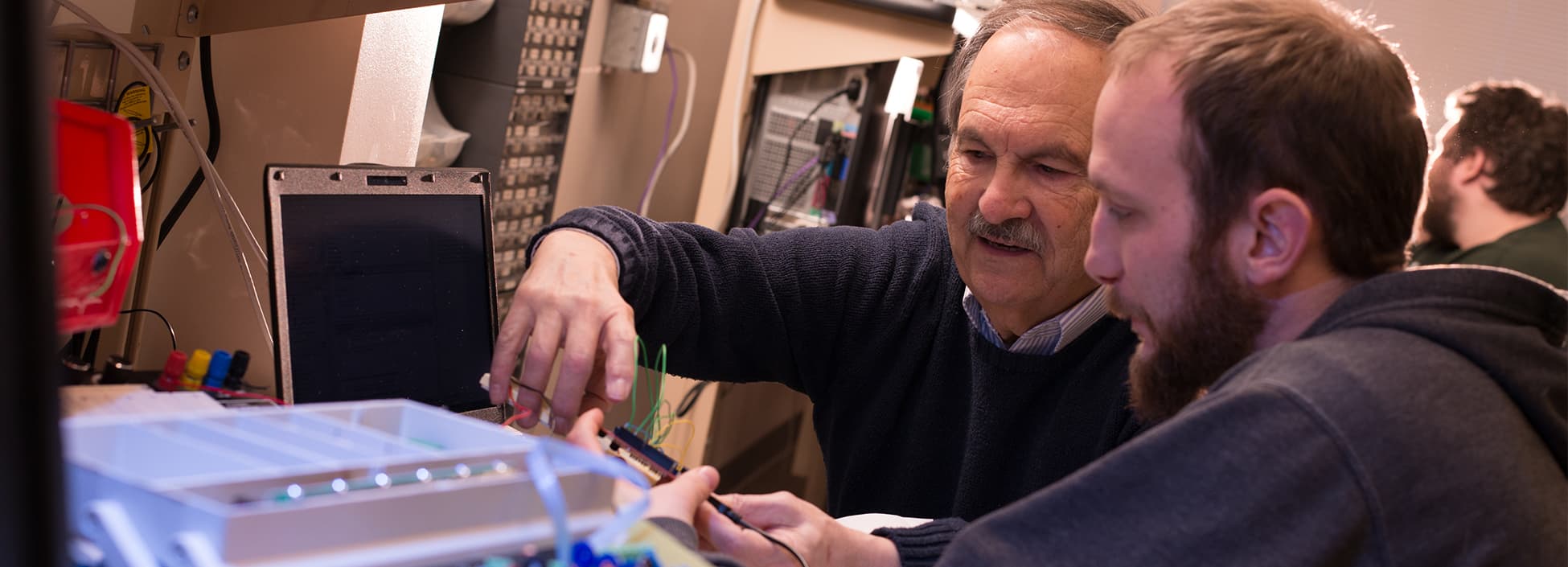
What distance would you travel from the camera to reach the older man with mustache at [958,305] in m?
1.36

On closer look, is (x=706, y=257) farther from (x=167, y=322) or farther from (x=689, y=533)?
(x=689, y=533)

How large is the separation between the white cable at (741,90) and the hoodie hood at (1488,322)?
1.71 meters

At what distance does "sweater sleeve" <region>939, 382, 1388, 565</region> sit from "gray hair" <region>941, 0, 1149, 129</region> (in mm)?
722

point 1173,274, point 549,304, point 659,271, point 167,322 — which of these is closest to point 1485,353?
point 1173,274

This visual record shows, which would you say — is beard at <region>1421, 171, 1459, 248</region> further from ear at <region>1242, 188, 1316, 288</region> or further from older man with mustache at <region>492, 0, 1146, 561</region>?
ear at <region>1242, 188, 1316, 288</region>

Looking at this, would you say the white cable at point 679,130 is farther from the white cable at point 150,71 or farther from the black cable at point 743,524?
the black cable at point 743,524

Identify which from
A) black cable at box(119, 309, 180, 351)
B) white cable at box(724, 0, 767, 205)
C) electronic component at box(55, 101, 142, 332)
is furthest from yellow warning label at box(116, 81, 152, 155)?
white cable at box(724, 0, 767, 205)

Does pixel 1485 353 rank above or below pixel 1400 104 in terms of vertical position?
below

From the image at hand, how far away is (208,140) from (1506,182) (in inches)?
67.9

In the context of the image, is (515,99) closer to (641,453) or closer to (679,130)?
(679,130)

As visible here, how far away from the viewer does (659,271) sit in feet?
4.36

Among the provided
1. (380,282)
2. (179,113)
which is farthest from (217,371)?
(179,113)

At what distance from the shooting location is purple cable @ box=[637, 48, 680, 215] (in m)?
2.68

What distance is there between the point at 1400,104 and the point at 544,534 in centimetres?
77
